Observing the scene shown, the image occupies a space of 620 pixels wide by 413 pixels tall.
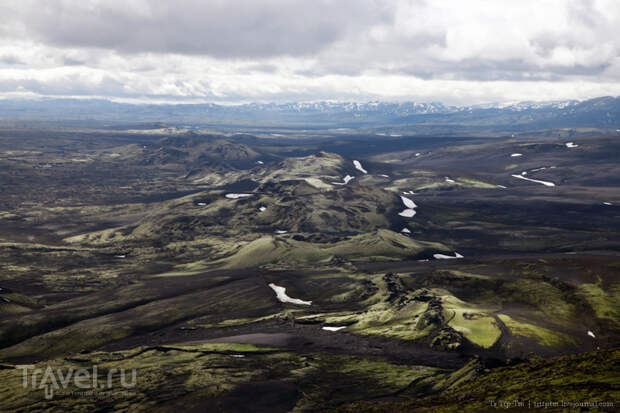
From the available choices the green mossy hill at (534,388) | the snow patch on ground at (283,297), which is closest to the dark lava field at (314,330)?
the green mossy hill at (534,388)

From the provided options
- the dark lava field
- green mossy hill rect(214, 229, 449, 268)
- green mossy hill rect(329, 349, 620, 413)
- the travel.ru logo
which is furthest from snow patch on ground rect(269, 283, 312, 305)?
green mossy hill rect(329, 349, 620, 413)

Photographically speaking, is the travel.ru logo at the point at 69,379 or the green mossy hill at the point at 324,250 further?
the green mossy hill at the point at 324,250

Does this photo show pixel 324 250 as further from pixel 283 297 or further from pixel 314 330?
pixel 314 330

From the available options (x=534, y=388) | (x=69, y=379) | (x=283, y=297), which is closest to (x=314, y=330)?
(x=283, y=297)

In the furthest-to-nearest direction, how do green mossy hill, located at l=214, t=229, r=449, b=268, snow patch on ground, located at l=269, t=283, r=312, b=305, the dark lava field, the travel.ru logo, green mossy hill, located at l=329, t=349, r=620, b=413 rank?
green mossy hill, located at l=214, t=229, r=449, b=268 < snow patch on ground, located at l=269, t=283, r=312, b=305 < the travel.ru logo < the dark lava field < green mossy hill, located at l=329, t=349, r=620, b=413

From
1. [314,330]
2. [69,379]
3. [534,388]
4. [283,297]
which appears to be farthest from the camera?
[283,297]

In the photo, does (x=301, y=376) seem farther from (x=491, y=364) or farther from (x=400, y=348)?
(x=491, y=364)

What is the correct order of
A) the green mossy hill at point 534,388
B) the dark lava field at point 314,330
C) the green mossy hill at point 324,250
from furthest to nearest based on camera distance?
the green mossy hill at point 324,250, the dark lava field at point 314,330, the green mossy hill at point 534,388

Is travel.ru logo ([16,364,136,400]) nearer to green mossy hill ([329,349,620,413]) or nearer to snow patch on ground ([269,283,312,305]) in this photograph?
green mossy hill ([329,349,620,413])

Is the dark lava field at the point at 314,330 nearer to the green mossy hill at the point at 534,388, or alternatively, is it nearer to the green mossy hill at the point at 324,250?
the green mossy hill at the point at 534,388
